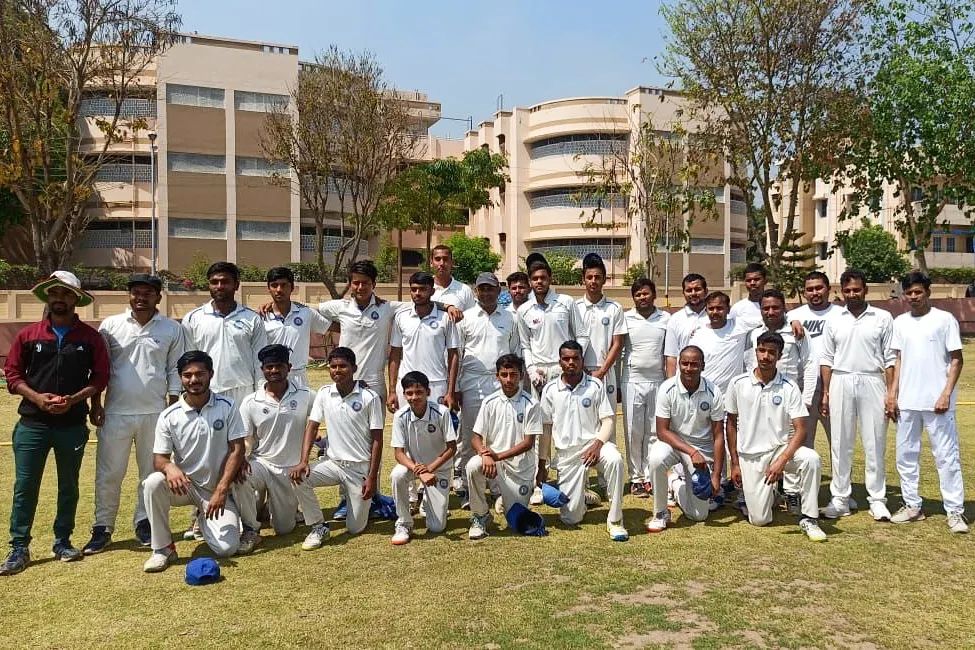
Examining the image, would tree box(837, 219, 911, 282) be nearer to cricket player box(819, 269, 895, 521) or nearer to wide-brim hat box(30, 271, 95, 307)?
cricket player box(819, 269, 895, 521)

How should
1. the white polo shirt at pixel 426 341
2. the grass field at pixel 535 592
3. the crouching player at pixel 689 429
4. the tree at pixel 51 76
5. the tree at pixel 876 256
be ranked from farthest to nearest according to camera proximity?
the tree at pixel 876 256 < the tree at pixel 51 76 < the white polo shirt at pixel 426 341 < the crouching player at pixel 689 429 < the grass field at pixel 535 592

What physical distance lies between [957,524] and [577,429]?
9.53ft

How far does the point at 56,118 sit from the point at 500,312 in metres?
17.5

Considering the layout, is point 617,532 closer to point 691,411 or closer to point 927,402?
point 691,411

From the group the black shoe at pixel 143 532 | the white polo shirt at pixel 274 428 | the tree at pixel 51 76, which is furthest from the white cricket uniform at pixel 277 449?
the tree at pixel 51 76

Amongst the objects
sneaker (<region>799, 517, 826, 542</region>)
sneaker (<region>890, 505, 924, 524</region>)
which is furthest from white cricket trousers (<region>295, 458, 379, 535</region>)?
sneaker (<region>890, 505, 924, 524</region>)

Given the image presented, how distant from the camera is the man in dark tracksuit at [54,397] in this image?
5.49 metres

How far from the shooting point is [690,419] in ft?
21.4

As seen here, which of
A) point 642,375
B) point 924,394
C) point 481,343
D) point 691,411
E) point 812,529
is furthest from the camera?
point 642,375

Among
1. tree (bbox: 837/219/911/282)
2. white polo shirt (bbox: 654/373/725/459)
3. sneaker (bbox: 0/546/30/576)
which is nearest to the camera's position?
sneaker (bbox: 0/546/30/576)

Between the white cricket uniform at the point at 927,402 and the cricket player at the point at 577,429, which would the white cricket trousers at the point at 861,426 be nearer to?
the white cricket uniform at the point at 927,402

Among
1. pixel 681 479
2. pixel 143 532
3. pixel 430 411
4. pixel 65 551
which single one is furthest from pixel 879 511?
pixel 65 551

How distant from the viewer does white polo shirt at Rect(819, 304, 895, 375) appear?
21.1 feet

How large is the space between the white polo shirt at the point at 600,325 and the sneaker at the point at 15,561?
15.6ft
